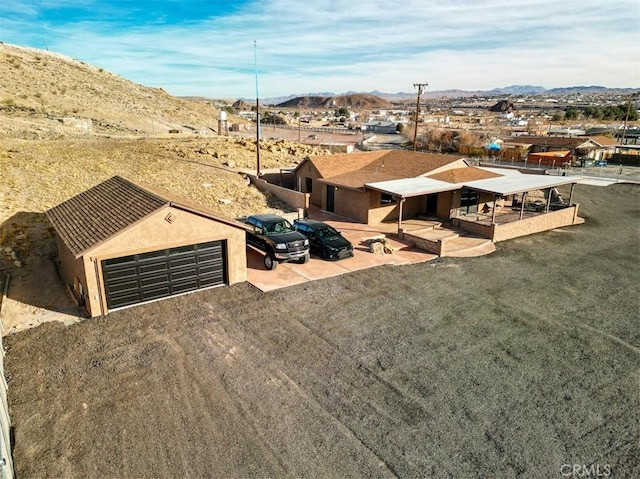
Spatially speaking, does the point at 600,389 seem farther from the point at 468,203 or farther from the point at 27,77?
the point at 27,77

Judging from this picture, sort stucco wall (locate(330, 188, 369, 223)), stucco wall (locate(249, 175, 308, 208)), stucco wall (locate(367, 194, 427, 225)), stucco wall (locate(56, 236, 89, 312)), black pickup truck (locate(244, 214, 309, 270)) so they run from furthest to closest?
1. stucco wall (locate(249, 175, 308, 208))
2. stucco wall (locate(330, 188, 369, 223))
3. stucco wall (locate(367, 194, 427, 225))
4. black pickup truck (locate(244, 214, 309, 270))
5. stucco wall (locate(56, 236, 89, 312))

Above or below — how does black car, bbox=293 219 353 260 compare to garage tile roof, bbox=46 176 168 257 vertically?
below

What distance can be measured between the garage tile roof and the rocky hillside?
2093 centimetres

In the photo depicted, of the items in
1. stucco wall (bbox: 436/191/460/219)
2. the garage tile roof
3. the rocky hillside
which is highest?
the rocky hillside

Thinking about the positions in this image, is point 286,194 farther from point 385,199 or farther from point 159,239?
point 159,239

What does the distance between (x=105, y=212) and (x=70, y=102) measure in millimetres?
49561

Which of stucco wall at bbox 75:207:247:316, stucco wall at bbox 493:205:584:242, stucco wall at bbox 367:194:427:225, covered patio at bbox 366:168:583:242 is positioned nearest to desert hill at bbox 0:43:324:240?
stucco wall at bbox 367:194:427:225

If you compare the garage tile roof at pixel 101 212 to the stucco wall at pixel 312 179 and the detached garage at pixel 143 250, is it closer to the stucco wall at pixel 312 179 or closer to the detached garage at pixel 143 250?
the detached garage at pixel 143 250

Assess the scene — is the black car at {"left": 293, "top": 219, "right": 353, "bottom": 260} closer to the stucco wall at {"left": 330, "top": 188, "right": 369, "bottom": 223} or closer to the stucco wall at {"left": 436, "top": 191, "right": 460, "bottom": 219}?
the stucco wall at {"left": 330, "top": 188, "right": 369, "bottom": 223}

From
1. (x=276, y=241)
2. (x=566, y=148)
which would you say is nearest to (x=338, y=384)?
(x=276, y=241)

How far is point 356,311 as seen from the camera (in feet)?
46.7

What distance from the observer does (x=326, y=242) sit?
19.1 meters

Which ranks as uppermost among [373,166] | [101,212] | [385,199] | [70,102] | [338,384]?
[70,102]

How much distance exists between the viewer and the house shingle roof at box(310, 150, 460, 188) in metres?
27.1
